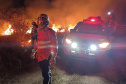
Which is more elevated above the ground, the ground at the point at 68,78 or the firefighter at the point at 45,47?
the firefighter at the point at 45,47

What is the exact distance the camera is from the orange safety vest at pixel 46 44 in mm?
2777

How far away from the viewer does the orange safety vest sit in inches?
109

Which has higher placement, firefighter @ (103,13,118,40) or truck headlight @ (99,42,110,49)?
firefighter @ (103,13,118,40)

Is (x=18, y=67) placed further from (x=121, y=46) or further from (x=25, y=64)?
(x=121, y=46)

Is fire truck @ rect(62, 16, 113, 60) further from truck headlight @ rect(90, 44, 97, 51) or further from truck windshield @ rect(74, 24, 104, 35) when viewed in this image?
truck windshield @ rect(74, 24, 104, 35)

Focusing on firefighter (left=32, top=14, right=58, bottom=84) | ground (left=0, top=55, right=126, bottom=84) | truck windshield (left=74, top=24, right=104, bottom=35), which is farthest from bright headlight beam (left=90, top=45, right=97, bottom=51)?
firefighter (left=32, top=14, right=58, bottom=84)

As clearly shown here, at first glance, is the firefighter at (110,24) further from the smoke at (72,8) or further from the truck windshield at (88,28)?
the smoke at (72,8)

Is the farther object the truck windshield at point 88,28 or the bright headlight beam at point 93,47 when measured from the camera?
the truck windshield at point 88,28

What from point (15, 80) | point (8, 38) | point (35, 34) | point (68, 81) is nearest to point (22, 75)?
point (15, 80)

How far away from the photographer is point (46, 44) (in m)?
2.80

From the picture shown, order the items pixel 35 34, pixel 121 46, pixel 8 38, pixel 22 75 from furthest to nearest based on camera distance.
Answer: pixel 8 38 < pixel 121 46 < pixel 22 75 < pixel 35 34

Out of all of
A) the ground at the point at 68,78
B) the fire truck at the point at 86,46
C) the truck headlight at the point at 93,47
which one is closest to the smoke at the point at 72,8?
the fire truck at the point at 86,46

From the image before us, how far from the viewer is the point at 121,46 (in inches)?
232

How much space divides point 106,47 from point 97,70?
1.04 metres
